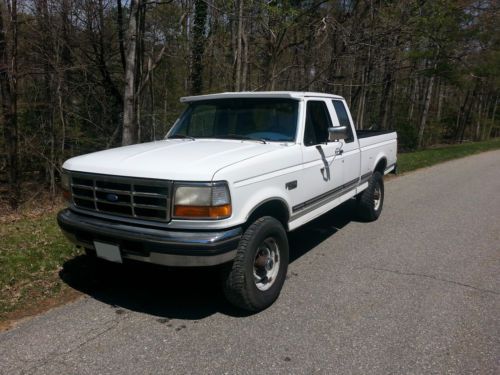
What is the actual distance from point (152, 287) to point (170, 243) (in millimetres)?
1272

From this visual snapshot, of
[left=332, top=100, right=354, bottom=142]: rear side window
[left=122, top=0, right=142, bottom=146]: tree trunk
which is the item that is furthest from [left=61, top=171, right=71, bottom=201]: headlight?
[left=122, top=0, right=142, bottom=146]: tree trunk

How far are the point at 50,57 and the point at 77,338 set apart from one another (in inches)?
435

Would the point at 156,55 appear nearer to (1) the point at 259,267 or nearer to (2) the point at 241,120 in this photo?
(2) the point at 241,120

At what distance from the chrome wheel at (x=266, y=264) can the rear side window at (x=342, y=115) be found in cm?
231

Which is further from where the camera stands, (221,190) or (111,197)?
(111,197)

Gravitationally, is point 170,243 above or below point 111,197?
below

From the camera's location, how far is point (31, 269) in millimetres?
4246

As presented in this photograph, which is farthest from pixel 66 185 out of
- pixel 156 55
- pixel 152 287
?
pixel 156 55

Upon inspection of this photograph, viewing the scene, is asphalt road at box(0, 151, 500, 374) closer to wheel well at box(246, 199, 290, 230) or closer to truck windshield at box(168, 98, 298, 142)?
wheel well at box(246, 199, 290, 230)

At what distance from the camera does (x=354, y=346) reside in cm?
315

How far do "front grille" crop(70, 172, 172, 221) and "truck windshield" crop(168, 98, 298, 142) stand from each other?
1464 mm

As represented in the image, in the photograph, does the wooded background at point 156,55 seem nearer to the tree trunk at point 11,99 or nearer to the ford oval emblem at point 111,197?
the tree trunk at point 11,99

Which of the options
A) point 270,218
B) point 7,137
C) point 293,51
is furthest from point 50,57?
point 270,218

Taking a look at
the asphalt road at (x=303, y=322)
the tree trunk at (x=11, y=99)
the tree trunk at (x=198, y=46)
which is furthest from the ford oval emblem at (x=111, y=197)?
the tree trunk at (x=198, y=46)
